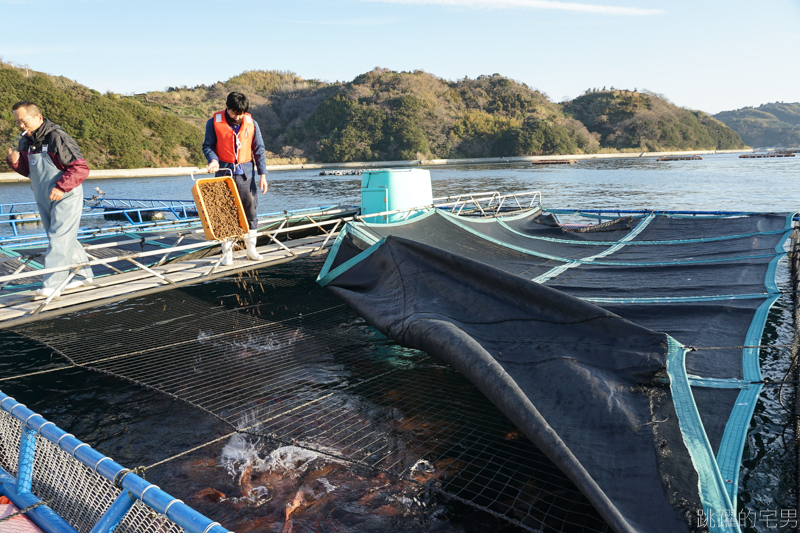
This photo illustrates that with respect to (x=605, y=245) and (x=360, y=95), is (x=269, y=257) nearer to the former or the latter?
(x=605, y=245)

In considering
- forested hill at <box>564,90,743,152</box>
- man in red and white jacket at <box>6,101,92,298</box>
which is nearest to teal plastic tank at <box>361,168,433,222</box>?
man in red and white jacket at <box>6,101,92,298</box>

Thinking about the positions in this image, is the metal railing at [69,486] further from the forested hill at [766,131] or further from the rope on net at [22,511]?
the forested hill at [766,131]

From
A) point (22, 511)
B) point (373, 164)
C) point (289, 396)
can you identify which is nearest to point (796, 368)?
point (289, 396)

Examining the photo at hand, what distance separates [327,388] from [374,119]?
98882 mm

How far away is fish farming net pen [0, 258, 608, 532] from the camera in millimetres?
2582

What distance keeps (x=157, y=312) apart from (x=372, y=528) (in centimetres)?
445

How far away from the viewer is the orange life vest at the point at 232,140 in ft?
20.6

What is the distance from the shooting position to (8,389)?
3.83 m

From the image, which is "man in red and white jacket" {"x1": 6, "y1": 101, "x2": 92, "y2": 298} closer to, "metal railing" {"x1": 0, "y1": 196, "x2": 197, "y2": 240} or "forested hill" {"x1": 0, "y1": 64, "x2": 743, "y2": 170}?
"metal railing" {"x1": 0, "y1": 196, "x2": 197, "y2": 240}

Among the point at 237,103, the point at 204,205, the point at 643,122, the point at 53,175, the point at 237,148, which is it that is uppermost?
the point at 643,122

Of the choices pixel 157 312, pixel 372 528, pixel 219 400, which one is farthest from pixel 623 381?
pixel 157 312

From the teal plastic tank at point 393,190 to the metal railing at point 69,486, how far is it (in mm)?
6714

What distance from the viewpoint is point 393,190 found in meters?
8.56

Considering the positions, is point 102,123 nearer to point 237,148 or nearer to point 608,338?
point 237,148
